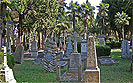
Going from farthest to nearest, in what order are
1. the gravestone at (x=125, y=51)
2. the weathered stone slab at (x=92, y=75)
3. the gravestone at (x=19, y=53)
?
the gravestone at (x=125, y=51)
the gravestone at (x=19, y=53)
the weathered stone slab at (x=92, y=75)

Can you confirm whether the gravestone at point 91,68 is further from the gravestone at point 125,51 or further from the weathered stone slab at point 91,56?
the gravestone at point 125,51

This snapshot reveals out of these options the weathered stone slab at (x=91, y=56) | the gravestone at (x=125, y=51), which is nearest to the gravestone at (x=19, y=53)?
the gravestone at (x=125, y=51)

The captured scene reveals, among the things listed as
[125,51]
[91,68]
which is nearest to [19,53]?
[125,51]

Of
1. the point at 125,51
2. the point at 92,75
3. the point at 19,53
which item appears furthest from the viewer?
the point at 125,51

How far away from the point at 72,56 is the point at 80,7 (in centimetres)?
2399

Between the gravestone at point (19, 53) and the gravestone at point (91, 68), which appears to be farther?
the gravestone at point (19, 53)

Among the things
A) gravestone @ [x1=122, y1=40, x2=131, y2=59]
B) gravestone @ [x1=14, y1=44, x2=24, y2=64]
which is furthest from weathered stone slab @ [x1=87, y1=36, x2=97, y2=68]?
gravestone @ [x1=122, y1=40, x2=131, y2=59]

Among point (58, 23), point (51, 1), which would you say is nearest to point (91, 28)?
point (58, 23)

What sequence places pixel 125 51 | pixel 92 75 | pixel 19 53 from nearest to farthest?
pixel 92 75
pixel 19 53
pixel 125 51

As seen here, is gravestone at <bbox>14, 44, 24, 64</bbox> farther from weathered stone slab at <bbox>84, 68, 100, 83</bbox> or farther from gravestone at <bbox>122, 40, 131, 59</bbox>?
weathered stone slab at <bbox>84, 68, 100, 83</bbox>

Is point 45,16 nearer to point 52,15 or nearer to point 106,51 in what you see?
point 52,15

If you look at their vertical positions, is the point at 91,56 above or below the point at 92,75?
above

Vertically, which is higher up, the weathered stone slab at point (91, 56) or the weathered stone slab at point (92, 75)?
the weathered stone slab at point (91, 56)

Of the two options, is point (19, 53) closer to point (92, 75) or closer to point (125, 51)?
point (125, 51)
